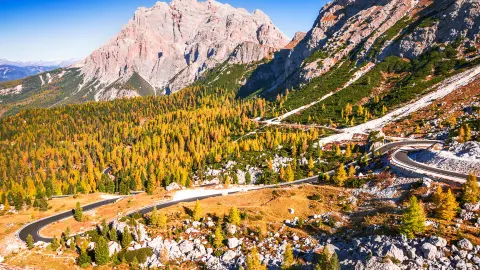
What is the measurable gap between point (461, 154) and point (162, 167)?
406ft

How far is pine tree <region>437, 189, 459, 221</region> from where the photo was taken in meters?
50.5

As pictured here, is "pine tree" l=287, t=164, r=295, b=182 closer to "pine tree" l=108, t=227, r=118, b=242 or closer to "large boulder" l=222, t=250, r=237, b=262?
"large boulder" l=222, t=250, r=237, b=262

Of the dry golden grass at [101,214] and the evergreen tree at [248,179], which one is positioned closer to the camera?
the dry golden grass at [101,214]

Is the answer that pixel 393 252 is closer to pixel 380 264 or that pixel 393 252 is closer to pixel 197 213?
pixel 380 264

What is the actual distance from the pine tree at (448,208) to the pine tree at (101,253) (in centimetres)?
6517

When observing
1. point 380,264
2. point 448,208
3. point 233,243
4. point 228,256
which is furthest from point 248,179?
point 380,264

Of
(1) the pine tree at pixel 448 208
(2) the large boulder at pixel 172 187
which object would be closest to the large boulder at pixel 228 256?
(1) the pine tree at pixel 448 208

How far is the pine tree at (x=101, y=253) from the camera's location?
59.7 meters

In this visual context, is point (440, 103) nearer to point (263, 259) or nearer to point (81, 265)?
point (263, 259)

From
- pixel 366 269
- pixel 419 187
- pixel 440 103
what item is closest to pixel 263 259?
pixel 366 269

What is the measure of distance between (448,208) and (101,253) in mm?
67042

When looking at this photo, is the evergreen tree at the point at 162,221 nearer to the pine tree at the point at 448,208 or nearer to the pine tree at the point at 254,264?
the pine tree at the point at 254,264

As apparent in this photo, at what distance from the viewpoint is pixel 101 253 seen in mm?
59906

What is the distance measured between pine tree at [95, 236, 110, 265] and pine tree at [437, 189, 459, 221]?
214 ft
